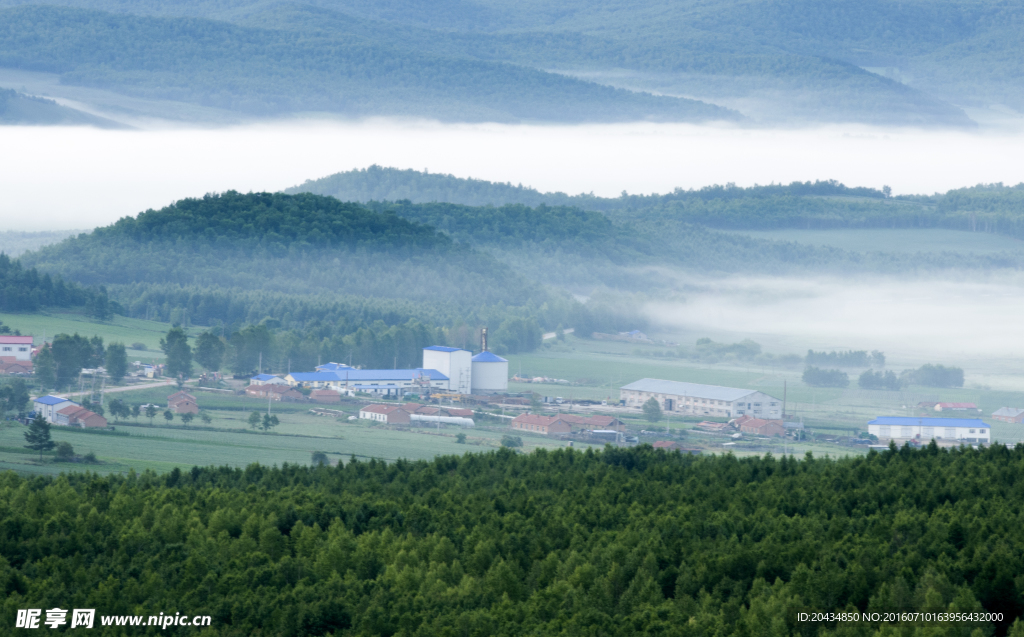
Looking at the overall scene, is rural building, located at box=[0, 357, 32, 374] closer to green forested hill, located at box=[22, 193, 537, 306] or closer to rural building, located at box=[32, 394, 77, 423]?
rural building, located at box=[32, 394, 77, 423]

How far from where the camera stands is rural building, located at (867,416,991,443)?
102 m

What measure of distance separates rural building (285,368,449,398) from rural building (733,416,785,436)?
27062mm

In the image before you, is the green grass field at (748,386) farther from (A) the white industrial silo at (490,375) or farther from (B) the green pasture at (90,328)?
(B) the green pasture at (90,328)

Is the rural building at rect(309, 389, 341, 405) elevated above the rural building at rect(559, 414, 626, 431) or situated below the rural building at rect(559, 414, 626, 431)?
above

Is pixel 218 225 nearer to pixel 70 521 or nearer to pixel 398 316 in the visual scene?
pixel 398 316

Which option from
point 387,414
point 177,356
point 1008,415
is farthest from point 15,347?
point 1008,415

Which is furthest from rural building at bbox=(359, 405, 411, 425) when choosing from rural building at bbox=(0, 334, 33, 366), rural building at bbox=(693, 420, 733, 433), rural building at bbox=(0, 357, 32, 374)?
rural building at bbox=(0, 334, 33, 366)

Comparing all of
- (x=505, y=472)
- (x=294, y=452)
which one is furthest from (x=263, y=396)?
(x=505, y=472)

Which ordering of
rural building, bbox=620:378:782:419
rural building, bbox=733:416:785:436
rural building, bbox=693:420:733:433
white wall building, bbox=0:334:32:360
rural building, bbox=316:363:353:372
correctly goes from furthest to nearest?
rural building, bbox=316:363:353:372 < rural building, bbox=620:378:782:419 < white wall building, bbox=0:334:32:360 < rural building, bbox=693:420:733:433 < rural building, bbox=733:416:785:436

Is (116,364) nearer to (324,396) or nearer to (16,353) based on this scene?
(16,353)

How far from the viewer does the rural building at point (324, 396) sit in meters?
107

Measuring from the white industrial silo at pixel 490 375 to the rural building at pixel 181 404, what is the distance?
29392 millimetres

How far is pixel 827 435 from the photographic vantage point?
10038 centimetres

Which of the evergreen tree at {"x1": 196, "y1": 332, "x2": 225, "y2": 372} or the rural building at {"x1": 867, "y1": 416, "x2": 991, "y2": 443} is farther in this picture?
the evergreen tree at {"x1": 196, "y1": 332, "x2": 225, "y2": 372}
